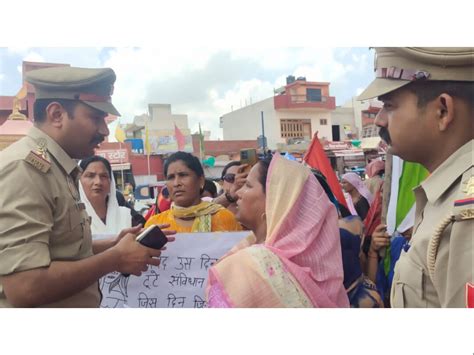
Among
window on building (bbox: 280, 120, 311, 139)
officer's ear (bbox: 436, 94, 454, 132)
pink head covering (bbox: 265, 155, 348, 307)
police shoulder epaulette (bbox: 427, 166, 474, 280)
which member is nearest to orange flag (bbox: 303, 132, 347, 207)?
window on building (bbox: 280, 120, 311, 139)

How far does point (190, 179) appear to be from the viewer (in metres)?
2.79

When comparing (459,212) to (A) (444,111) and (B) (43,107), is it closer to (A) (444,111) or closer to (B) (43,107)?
(A) (444,111)

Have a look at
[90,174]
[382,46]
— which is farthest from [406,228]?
[90,174]

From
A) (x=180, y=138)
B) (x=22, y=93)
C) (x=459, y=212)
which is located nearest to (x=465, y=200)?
(x=459, y=212)

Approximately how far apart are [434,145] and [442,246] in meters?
0.38

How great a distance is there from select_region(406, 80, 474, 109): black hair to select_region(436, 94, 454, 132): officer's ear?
0.02 meters

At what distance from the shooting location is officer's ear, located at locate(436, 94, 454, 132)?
4.42 ft

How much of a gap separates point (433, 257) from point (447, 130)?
46 centimetres

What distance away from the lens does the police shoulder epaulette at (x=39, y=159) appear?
1.48 meters

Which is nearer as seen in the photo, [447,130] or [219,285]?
[447,130]

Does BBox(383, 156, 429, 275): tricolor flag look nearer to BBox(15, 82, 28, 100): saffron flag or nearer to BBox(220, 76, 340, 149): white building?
BBox(220, 76, 340, 149): white building

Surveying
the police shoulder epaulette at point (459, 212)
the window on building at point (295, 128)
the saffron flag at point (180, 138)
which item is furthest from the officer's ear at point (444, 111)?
the saffron flag at point (180, 138)

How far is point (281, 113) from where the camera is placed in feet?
6.66

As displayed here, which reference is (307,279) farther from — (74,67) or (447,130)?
(74,67)
